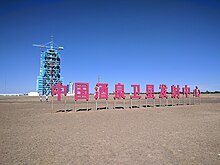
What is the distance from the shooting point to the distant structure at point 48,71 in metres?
68.9

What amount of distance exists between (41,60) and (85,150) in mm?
71751

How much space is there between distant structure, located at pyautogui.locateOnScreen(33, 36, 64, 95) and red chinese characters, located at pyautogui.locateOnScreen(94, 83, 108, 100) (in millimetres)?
51332

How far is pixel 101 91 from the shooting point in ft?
68.0

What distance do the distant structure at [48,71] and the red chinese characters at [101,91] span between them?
51332mm

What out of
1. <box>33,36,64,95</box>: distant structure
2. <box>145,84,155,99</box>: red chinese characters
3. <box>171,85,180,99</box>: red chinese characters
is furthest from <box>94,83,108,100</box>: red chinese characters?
<box>33,36,64,95</box>: distant structure

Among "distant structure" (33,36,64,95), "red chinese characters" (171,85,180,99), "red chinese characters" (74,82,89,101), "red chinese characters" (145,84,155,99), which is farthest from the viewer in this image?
"distant structure" (33,36,64,95)

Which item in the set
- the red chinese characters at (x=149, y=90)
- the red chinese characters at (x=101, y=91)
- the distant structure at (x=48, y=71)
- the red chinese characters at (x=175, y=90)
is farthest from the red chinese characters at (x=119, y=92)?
the distant structure at (x=48, y=71)

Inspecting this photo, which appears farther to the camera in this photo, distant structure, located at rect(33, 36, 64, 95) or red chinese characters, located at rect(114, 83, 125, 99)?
distant structure, located at rect(33, 36, 64, 95)

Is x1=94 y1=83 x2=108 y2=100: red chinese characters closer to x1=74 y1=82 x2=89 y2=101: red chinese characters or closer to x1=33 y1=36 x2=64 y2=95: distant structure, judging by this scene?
x1=74 y1=82 x2=89 y2=101: red chinese characters

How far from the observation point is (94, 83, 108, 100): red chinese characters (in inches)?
807

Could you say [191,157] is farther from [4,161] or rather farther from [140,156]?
[4,161]


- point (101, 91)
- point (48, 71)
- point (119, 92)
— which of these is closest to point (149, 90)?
point (119, 92)

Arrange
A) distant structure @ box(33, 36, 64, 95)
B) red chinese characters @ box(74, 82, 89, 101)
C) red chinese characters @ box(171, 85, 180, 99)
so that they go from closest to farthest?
red chinese characters @ box(74, 82, 89, 101) → red chinese characters @ box(171, 85, 180, 99) → distant structure @ box(33, 36, 64, 95)

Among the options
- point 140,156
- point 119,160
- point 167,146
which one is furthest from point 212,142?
point 119,160
